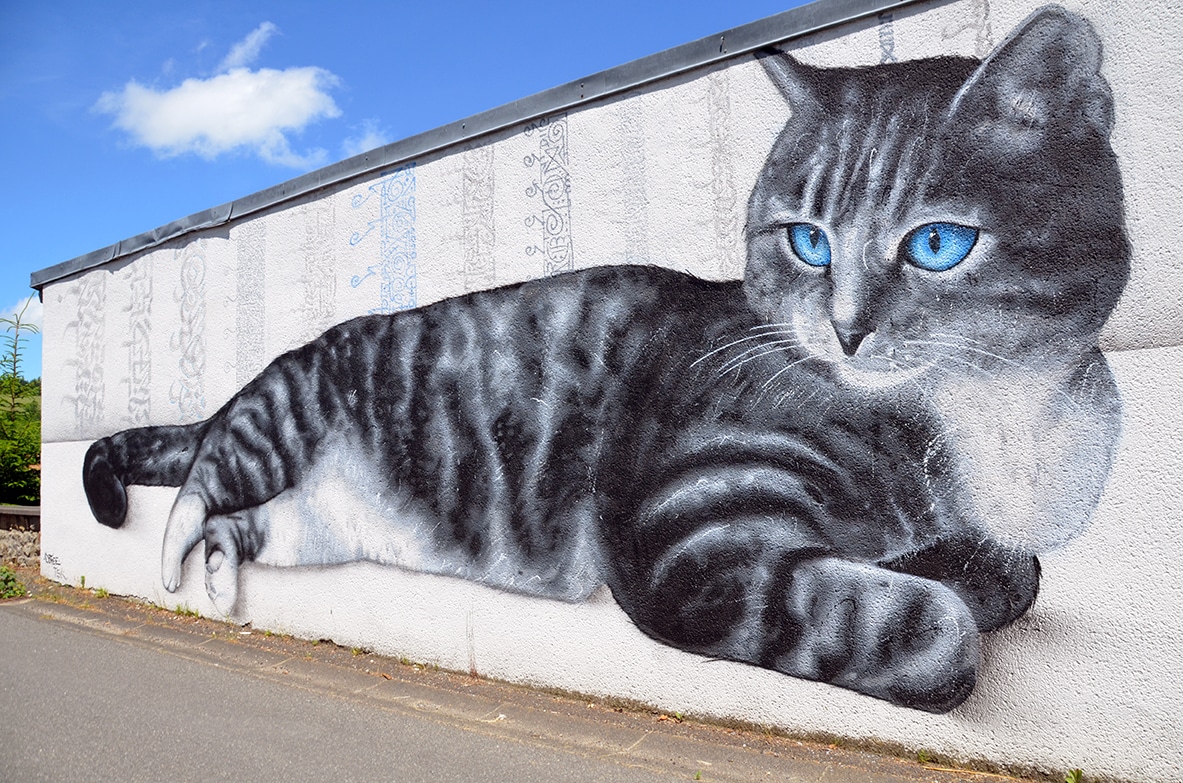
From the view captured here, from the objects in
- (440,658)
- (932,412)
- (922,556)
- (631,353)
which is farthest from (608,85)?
(440,658)

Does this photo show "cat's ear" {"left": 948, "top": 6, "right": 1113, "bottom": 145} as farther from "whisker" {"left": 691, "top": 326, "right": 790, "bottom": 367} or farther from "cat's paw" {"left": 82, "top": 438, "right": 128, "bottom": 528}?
"cat's paw" {"left": 82, "top": 438, "right": 128, "bottom": 528}

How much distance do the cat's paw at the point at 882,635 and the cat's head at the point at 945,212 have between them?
3.30ft

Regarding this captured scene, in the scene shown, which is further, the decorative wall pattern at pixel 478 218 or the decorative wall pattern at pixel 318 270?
the decorative wall pattern at pixel 318 270

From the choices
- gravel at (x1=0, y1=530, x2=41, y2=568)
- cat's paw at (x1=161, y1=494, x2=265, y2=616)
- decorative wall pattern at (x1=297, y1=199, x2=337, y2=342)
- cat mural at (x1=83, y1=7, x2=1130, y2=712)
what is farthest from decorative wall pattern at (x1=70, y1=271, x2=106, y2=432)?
cat mural at (x1=83, y1=7, x2=1130, y2=712)

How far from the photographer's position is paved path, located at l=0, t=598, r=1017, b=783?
4219mm

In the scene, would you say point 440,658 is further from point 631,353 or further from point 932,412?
point 932,412

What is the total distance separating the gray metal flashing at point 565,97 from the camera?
14.6 ft

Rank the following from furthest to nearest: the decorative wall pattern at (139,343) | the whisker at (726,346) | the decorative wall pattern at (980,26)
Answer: the decorative wall pattern at (139,343) → the whisker at (726,346) → the decorative wall pattern at (980,26)

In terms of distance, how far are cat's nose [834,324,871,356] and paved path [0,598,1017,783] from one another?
2.02m

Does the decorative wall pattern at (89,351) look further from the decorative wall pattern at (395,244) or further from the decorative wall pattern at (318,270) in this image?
the decorative wall pattern at (395,244)

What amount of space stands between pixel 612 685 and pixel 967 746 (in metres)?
2.01

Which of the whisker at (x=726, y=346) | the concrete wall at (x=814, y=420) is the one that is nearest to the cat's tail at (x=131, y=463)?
the concrete wall at (x=814, y=420)

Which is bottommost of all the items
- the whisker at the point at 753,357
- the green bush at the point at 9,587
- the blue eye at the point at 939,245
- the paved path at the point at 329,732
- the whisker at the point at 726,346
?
the paved path at the point at 329,732

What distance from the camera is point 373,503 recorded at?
6.46 meters
